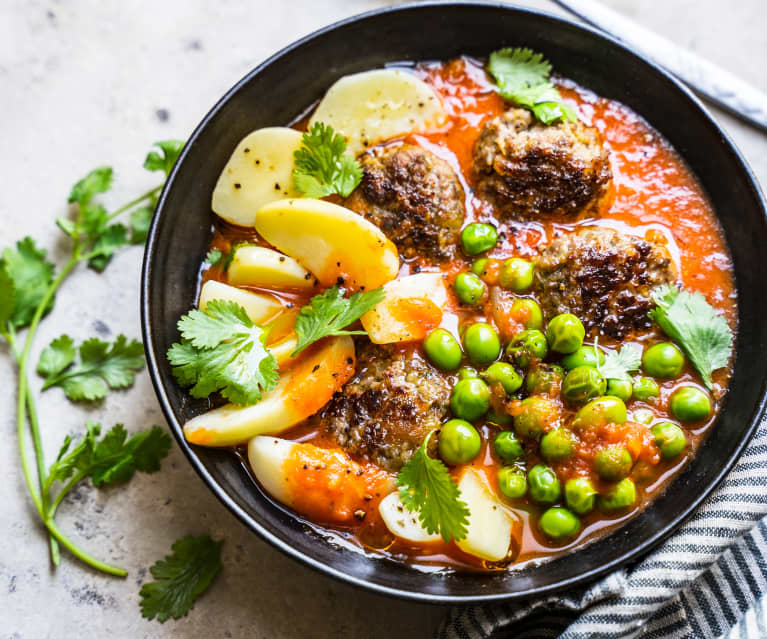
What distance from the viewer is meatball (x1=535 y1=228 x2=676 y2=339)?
390 cm

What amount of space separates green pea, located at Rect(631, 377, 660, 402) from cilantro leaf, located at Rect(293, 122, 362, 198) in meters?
1.81

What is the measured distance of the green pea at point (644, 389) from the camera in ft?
12.7

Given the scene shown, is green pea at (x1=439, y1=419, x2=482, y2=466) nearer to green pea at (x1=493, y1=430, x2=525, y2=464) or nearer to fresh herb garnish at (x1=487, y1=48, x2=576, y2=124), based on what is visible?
green pea at (x1=493, y1=430, x2=525, y2=464)

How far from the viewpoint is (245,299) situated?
4031mm

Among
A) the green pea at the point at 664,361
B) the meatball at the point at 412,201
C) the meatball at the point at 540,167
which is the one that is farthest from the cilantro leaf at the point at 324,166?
the green pea at the point at 664,361

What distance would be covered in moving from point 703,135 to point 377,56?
1.90 meters

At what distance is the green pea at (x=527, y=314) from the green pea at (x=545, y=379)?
0.23 metres

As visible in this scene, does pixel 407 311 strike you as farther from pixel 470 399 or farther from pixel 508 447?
pixel 508 447

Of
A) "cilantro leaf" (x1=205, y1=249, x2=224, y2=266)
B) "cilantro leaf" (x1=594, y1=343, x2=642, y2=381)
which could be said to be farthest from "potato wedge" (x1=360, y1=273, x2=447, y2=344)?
"cilantro leaf" (x1=205, y1=249, x2=224, y2=266)

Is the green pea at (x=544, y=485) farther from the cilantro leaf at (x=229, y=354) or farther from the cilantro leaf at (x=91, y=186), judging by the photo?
the cilantro leaf at (x=91, y=186)

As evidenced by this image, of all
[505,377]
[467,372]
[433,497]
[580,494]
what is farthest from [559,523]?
[467,372]

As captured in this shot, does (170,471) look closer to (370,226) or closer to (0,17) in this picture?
(370,226)

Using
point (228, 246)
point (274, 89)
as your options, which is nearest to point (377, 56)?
point (274, 89)

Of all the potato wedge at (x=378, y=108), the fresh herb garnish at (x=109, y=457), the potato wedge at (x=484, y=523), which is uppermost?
the potato wedge at (x=378, y=108)
